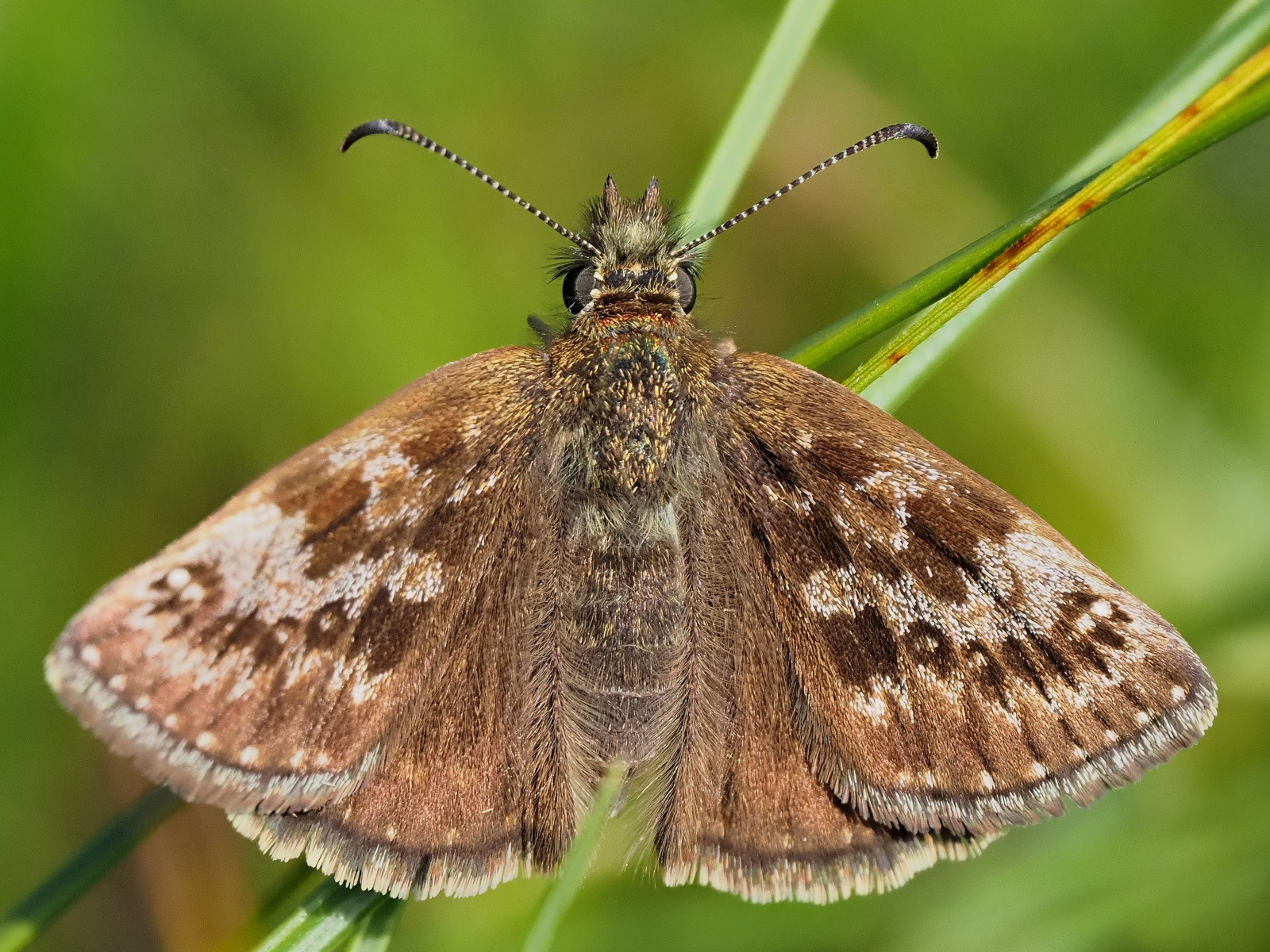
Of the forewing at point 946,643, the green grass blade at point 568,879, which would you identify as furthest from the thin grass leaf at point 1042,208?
the green grass blade at point 568,879

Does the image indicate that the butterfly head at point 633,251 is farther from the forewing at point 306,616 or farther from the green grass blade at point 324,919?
the green grass blade at point 324,919

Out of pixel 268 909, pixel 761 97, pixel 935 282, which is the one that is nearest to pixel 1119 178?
pixel 935 282

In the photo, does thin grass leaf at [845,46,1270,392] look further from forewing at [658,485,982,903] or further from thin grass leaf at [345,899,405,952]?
thin grass leaf at [345,899,405,952]

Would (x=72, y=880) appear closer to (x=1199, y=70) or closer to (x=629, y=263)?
(x=629, y=263)

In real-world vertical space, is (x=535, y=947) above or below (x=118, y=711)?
below

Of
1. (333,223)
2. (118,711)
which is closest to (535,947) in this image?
(118,711)

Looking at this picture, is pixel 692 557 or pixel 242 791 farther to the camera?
pixel 692 557

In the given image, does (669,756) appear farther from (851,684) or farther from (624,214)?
(624,214)
